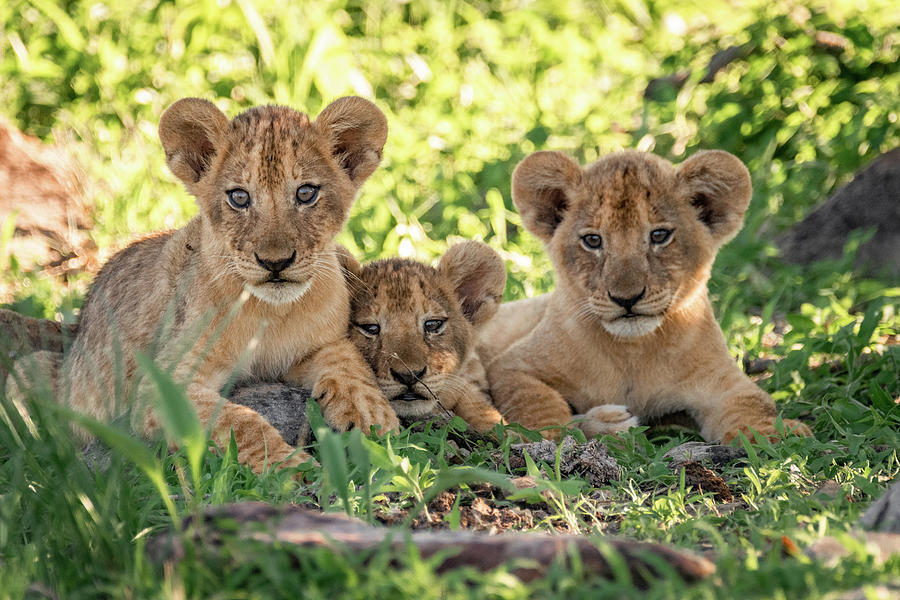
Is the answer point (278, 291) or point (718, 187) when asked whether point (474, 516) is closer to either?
point (278, 291)

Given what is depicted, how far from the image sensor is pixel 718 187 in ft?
16.8

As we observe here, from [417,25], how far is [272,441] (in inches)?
273

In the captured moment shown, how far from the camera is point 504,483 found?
2912 millimetres

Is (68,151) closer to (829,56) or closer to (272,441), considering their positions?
(272,441)

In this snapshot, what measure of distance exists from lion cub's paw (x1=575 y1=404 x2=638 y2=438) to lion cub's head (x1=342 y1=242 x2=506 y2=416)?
0.63m

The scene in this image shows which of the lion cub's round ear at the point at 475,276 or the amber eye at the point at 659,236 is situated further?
the lion cub's round ear at the point at 475,276

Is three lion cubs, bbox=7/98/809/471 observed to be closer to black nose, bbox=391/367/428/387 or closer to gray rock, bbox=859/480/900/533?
black nose, bbox=391/367/428/387

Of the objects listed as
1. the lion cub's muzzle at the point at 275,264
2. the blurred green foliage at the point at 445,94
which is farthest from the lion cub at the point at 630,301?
the blurred green foliage at the point at 445,94

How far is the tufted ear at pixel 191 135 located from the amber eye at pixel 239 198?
272mm

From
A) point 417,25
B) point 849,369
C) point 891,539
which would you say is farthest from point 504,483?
point 417,25

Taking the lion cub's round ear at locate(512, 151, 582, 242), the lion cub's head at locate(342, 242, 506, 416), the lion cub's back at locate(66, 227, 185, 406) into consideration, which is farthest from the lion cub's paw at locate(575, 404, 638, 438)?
the lion cub's back at locate(66, 227, 185, 406)

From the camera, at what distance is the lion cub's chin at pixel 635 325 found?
4.76m

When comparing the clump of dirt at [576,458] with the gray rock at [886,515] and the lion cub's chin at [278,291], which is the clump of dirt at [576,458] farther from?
the gray rock at [886,515]

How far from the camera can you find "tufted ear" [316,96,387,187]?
14.7 feet
